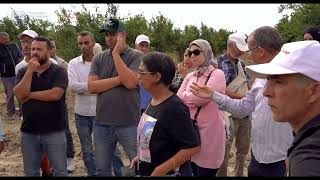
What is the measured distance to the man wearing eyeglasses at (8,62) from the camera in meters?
9.41

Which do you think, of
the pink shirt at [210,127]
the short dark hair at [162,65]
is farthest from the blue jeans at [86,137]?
the short dark hair at [162,65]

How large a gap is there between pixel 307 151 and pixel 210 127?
7.94ft

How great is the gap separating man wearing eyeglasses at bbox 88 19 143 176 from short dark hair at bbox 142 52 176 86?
119 cm

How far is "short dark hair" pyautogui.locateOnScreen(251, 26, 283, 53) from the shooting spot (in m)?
3.21

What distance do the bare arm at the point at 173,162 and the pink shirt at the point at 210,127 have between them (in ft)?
2.76

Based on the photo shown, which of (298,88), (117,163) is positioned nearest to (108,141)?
(117,163)

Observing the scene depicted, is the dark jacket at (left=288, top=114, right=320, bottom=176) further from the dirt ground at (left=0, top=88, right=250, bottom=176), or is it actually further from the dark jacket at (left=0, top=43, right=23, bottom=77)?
the dark jacket at (left=0, top=43, right=23, bottom=77)

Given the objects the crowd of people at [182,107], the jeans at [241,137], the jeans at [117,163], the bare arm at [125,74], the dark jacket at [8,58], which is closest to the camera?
the crowd of people at [182,107]

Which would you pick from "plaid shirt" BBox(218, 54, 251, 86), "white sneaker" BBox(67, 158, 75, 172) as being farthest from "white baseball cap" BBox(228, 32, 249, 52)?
"white sneaker" BBox(67, 158, 75, 172)

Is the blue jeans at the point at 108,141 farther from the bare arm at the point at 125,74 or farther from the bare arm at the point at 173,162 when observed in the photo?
the bare arm at the point at 173,162

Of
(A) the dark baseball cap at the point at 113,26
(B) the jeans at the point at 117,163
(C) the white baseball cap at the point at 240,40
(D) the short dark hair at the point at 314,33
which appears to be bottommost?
(B) the jeans at the point at 117,163

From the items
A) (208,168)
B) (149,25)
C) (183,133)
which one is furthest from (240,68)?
(149,25)

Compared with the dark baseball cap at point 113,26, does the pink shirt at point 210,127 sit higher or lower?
lower

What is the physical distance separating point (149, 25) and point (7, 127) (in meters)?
11.1
